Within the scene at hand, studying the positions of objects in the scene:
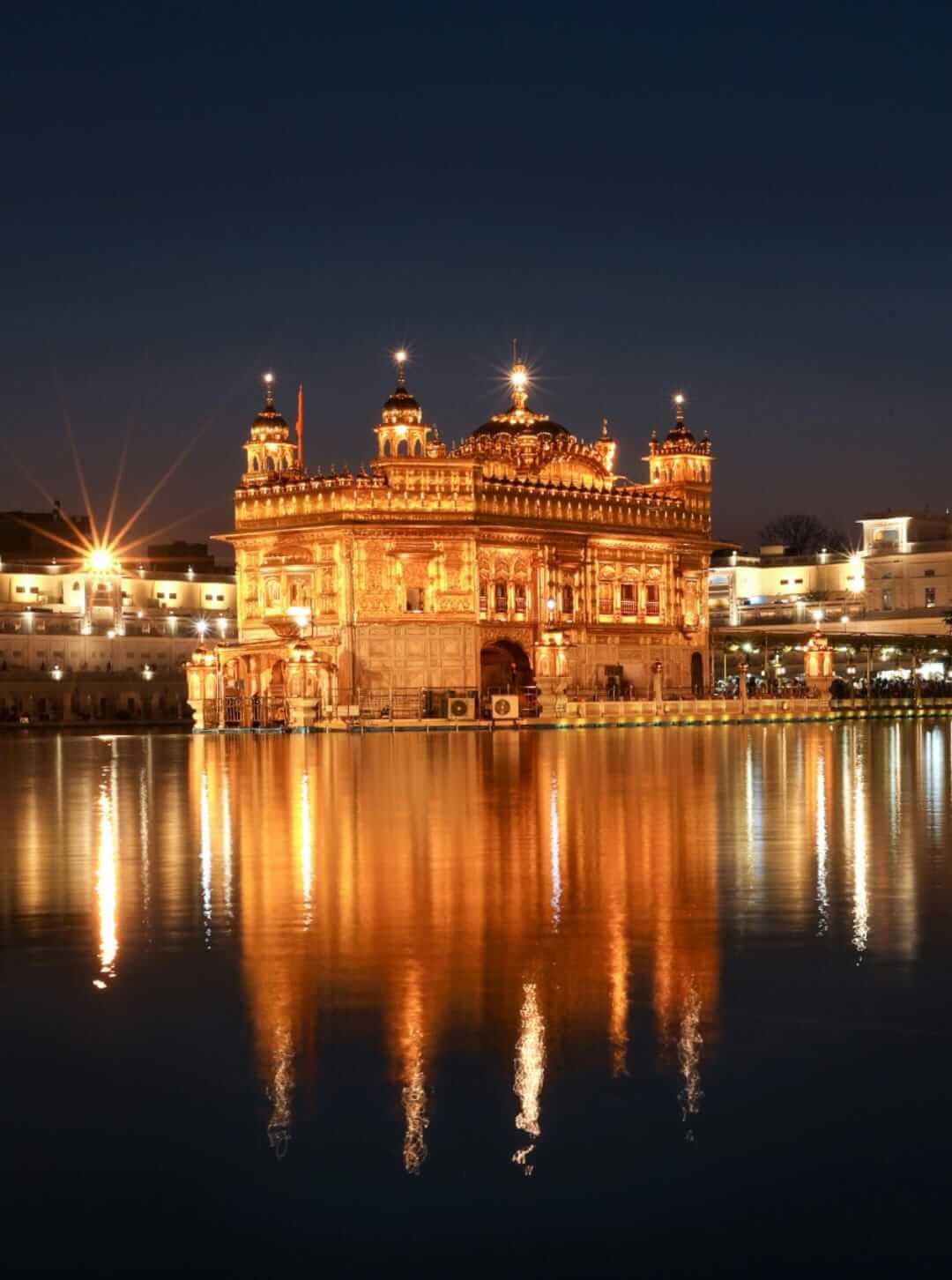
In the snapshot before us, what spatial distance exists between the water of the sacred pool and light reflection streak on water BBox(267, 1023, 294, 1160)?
0.03 metres

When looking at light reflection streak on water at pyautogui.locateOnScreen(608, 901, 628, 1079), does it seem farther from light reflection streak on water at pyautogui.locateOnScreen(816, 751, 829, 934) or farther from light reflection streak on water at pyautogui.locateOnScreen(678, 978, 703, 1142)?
light reflection streak on water at pyautogui.locateOnScreen(816, 751, 829, 934)

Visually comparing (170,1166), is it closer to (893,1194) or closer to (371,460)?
(893,1194)

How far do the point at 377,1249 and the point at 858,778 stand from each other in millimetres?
23347

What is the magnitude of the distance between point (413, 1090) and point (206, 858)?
937cm

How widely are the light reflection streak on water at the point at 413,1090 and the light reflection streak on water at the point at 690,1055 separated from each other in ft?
3.08

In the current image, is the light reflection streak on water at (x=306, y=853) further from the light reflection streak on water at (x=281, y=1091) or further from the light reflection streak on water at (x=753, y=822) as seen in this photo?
the light reflection streak on water at (x=281, y=1091)

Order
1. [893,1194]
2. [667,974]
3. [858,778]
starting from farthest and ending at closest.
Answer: [858,778], [667,974], [893,1194]

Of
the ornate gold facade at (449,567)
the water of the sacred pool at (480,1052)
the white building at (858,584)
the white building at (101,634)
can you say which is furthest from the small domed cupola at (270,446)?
the water of the sacred pool at (480,1052)

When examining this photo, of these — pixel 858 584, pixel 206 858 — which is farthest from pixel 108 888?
pixel 858 584

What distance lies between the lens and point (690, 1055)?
319 inches

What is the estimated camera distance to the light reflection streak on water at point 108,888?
11.0 meters

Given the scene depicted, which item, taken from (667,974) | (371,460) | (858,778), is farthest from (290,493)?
(667,974)

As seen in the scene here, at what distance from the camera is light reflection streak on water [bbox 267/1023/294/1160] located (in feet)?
22.6

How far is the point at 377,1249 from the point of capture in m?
5.88
